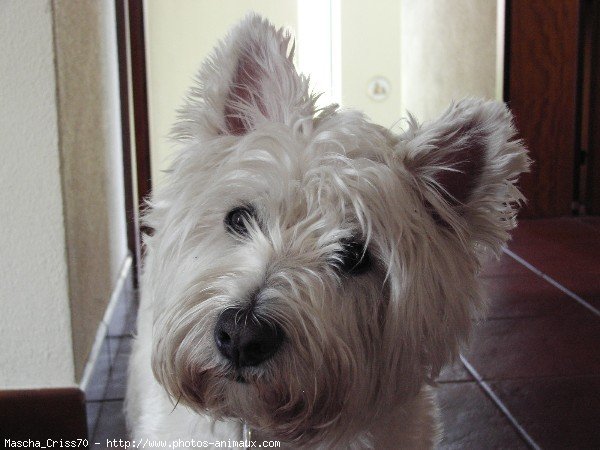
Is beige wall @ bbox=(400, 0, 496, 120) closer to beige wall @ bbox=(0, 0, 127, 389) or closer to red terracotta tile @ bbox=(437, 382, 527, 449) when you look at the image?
red terracotta tile @ bbox=(437, 382, 527, 449)

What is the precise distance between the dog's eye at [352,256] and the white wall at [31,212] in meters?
0.78

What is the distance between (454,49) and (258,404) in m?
4.74

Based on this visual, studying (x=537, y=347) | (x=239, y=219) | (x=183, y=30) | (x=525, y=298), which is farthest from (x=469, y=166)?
(x=183, y=30)

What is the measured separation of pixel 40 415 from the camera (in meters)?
1.76

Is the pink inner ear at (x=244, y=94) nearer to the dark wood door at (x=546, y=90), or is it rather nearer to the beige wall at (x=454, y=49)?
the dark wood door at (x=546, y=90)

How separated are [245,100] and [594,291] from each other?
7.64 feet

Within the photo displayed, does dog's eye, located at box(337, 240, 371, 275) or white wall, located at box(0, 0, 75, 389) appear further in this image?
white wall, located at box(0, 0, 75, 389)

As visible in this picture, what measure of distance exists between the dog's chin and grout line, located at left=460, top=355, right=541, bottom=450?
934 millimetres

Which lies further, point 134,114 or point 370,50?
point 370,50

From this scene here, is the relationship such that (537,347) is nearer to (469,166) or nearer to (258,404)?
(469,166)

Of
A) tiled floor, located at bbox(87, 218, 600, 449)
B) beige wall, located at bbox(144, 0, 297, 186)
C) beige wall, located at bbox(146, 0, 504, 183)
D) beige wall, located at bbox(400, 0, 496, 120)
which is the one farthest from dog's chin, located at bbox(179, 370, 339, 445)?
beige wall, located at bbox(144, 0, 297, 186)

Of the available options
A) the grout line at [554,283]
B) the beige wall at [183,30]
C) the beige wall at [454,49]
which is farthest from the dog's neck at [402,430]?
the beige wall at [183,30]

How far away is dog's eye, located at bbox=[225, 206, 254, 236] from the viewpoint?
1245 mm

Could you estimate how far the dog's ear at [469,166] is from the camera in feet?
4.00
